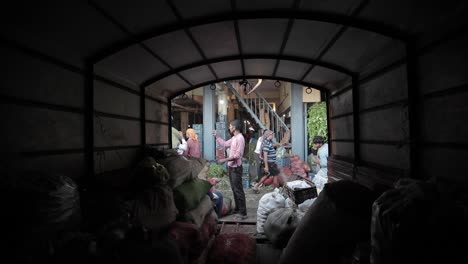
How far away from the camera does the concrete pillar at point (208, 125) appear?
33.6 ft

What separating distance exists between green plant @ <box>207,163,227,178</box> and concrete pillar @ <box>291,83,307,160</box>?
10.3ft

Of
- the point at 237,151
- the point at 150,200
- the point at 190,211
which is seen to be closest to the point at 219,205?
the point at 237,151

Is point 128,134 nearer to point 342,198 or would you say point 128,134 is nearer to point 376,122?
point 342,198

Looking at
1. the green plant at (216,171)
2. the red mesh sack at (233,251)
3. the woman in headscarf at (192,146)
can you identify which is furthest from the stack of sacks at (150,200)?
the green plant at (216,171)

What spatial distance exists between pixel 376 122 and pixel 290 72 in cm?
201

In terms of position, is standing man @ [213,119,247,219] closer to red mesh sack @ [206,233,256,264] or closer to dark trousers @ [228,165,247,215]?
dark trousers @ [228,165,247,215]

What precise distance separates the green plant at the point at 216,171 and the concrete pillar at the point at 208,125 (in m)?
0.69

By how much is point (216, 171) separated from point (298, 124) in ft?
13.2

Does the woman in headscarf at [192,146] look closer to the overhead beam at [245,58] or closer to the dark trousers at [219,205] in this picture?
the dark trousers at [219,205]

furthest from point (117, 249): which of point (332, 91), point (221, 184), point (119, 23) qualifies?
point (221, 184)

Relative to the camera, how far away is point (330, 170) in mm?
4496

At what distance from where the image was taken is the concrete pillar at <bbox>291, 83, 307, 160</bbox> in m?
9.29

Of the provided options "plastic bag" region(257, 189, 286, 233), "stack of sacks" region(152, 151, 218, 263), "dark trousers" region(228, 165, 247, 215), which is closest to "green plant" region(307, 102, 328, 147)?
"dark trousers" region(228, 165, 247, 215)

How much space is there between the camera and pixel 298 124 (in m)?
9.38
